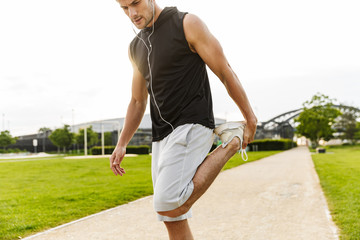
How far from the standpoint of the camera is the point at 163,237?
4.54 meters

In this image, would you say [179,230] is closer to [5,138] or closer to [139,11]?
[139,11]

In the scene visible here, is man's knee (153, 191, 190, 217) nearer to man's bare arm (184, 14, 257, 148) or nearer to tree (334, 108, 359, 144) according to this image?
man's bare arm (184, 14, 257, 148)

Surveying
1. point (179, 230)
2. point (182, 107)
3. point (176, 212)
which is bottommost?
point (179, 230)

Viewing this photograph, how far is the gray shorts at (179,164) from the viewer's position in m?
1.93

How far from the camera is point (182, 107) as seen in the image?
6.79ft

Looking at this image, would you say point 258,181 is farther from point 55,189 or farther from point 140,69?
point 140,69

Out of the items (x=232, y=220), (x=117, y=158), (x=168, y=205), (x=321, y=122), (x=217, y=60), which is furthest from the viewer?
(x=321, y=122)

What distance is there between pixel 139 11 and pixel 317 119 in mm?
53511

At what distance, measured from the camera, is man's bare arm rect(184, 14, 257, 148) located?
2.03 metres

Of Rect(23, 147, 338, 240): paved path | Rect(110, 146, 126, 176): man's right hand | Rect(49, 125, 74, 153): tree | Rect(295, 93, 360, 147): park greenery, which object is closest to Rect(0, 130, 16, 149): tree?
Rect(49, 125, 74, 153): tree

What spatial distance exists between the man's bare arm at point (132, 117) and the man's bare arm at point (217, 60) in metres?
0.56

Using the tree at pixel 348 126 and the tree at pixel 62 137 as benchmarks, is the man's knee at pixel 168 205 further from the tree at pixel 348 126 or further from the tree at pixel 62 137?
the tree at pixel 348 126

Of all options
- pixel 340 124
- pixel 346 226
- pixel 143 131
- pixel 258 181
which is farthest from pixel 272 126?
pixel 346 226

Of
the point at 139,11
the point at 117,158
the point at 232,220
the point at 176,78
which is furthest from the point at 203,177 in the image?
the point at 232,220
